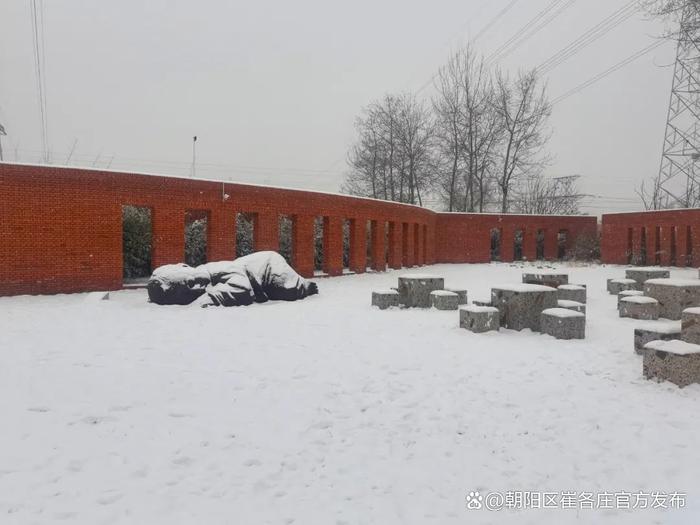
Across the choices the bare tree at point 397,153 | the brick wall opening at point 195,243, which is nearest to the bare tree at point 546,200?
the bare tree at point 397,153

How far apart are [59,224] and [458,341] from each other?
10.6 meters

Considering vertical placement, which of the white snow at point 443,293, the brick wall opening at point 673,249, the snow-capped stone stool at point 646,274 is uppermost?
the brick wall opening at point 673,249

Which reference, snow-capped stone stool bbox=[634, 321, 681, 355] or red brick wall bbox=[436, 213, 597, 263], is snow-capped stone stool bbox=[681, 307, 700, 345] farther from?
red brick wall bbox=[436, 213, 597, 263]

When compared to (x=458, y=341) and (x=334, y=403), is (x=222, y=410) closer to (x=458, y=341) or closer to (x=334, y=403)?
(x=334, y=403)

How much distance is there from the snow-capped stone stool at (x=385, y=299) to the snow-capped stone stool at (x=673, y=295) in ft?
17.4

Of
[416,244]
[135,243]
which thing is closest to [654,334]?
[135,243]

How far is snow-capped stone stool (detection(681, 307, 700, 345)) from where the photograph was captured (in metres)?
6.31

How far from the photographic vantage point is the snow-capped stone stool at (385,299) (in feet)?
36.6

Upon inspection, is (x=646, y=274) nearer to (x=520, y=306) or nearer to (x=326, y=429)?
(x=520, y=306)

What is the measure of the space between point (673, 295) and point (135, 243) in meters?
15.1

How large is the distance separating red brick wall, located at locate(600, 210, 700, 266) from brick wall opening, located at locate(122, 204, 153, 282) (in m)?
25.0

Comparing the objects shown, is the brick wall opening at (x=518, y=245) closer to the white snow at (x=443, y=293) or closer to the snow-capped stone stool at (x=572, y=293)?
the snow-capped stone stool at (x=572, y=293)

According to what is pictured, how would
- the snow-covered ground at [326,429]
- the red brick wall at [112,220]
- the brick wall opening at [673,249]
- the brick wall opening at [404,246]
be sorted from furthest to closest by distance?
1. the brick wall opening at [673,249]
2. the brick wall opening at [404,246]
3. the red brick wall at [112,220]
4. the snow-covered ground at [326,429]

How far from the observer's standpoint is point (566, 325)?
791 centimetres
